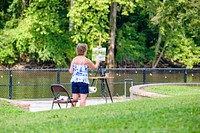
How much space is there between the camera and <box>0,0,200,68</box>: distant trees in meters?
45.8

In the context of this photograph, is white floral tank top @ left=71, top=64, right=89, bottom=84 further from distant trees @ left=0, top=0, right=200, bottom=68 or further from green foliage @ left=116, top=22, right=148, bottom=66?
green foliage @ left=116, top=22, right=148, bottom=66

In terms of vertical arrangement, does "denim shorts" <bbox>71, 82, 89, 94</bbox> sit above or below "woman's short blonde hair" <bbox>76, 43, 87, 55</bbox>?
below

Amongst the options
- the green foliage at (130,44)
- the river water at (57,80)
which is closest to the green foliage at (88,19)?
the green foliage at (130,44)

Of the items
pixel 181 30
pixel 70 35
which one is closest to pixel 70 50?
pixel 70 35

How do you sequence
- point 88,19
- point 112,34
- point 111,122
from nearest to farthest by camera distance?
point 111,122 → point 88,19 → point 112,34

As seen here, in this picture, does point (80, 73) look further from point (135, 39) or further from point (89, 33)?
point (135, 39)

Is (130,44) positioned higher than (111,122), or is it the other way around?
(130,44)

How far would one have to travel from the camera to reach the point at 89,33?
4622cm

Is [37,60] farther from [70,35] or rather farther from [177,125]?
[177,125]

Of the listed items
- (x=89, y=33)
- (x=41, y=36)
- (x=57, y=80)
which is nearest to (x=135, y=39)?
(x=89, y=33)

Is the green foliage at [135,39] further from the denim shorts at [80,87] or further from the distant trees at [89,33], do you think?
the denim shorts at [80,87]

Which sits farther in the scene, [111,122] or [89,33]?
[89,33]

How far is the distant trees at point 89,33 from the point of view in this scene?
45.8m

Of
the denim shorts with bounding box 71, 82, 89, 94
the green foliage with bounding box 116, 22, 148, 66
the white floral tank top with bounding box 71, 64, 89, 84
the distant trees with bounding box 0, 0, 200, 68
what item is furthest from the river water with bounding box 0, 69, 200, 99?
the green foliage with bounding box 116, 22, 148, 66
